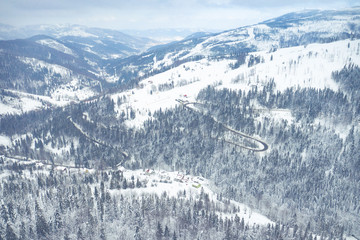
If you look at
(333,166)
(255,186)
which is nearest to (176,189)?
(255,186)

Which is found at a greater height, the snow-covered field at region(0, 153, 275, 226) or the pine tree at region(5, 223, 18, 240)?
the pine tree at region(5, 223, 18, 240)

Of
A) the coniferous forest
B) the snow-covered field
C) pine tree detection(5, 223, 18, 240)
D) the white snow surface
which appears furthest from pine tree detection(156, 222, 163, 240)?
pine tree detection(5, 223, 18, 240)

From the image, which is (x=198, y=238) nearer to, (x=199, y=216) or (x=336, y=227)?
(x=199, y=216)

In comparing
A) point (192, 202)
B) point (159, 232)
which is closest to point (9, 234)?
point (159, 232)

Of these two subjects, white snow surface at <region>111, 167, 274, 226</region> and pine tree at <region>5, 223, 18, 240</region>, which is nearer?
pine tree at <region>5, 223, 18, 240</region>

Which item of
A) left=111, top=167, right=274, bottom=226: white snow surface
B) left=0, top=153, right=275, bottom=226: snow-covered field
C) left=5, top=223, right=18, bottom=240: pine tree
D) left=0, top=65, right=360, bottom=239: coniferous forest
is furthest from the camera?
left=111, top=167, right=274, bottom=226: white snow surface

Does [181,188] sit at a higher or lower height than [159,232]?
lower

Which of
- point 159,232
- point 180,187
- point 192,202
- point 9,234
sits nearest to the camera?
point 9,234

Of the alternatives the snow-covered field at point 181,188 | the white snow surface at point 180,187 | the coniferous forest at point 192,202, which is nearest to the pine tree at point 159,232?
the coniferous forest at point 192,202

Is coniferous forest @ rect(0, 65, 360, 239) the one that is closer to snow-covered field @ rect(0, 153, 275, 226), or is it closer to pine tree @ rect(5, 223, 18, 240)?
pine tree @ rect(5, 223, 18, 240)

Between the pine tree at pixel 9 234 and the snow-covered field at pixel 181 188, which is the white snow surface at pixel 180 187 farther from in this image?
the pine tree at pixel 9 234

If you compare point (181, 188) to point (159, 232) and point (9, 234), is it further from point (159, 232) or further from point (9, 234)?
point (9, 234)
